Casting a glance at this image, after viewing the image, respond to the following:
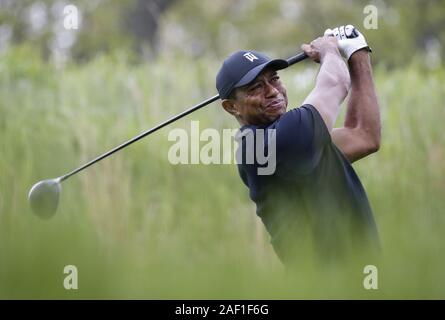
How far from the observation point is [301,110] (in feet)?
9.07

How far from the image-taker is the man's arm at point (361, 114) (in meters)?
3.01

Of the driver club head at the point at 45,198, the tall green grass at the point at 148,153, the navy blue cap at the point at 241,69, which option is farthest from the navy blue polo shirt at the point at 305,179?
the driver club head at the point at 45,198

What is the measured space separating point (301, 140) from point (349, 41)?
20.2 inches

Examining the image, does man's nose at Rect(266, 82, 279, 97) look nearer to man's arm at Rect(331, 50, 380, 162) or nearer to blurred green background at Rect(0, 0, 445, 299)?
man's arm at Rect(331, 50, 380, 162)

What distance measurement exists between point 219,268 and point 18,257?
2.49 ft

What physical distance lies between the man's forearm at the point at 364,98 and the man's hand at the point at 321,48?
0.08 meters

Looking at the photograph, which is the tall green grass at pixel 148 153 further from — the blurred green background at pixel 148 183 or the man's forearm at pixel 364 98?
the man's forearm at pixel 364 98

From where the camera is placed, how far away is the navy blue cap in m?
3.01

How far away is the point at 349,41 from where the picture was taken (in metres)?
3.05

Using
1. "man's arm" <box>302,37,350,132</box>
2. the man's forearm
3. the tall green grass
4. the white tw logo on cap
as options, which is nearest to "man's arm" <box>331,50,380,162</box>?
the man's forearm

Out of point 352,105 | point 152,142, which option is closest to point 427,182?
point 152,142

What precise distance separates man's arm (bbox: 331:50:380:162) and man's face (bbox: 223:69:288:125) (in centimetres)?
24

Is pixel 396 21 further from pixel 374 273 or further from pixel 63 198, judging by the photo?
pixel 374 273

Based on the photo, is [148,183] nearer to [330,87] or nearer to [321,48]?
[321,48]
